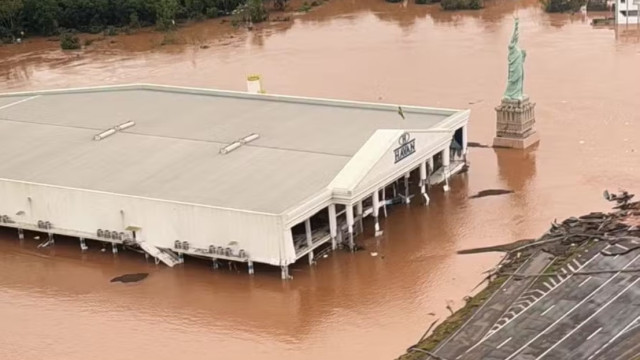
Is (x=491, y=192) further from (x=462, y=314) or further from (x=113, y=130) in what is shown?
(x=113, y=130)

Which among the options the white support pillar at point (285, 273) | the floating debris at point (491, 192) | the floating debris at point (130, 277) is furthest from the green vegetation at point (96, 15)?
the white support pillar at point (285, 273)

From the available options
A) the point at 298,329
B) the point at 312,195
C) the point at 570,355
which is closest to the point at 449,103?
the point at 312,195

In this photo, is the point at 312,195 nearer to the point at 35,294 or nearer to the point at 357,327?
the point at 357,327

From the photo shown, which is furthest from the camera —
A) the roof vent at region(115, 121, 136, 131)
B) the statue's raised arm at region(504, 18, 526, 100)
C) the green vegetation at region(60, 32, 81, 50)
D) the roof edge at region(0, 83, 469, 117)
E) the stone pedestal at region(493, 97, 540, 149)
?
the green vegetation at region(60, 32, 81, 50)

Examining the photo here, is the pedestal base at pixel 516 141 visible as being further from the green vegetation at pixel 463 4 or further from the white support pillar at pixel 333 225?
the green vegetation at pixel 463 4

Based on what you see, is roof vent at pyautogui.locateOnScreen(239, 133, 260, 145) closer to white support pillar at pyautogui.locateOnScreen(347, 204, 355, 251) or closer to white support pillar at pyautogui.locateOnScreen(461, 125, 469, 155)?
white support pillar at pyautogui.locateOnScreen(347, 204, 355, 251)

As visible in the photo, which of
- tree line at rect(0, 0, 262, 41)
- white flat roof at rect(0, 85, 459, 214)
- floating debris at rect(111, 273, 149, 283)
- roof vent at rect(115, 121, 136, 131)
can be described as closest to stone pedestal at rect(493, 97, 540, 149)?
white flat roof at rect(0, 85, 459, 214)

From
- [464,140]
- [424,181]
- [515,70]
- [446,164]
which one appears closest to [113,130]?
[424,181]
